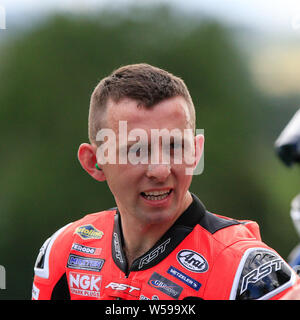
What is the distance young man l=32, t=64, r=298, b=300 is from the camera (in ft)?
5.84

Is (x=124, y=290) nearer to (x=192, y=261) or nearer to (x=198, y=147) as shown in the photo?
(x=192, y=261)

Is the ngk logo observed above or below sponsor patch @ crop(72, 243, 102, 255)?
below

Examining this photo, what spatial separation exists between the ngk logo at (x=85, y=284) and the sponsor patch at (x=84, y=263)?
0.10 feet

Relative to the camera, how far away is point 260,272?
1.72 metres

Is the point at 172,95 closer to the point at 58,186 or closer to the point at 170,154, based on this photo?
the point at 170,154

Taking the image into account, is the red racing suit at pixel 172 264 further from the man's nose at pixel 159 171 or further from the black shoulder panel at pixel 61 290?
the man's nose at pixel 159 171

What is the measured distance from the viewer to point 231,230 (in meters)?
1.94

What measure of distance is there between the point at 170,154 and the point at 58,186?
12070 mm

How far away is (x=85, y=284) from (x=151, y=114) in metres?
0.77

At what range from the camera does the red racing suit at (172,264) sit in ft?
5.70

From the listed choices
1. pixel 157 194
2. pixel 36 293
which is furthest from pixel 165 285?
pixel 36 293

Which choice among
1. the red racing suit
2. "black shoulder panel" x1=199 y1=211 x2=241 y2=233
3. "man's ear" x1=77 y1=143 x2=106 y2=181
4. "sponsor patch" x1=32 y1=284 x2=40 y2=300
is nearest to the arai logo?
the red racing suit

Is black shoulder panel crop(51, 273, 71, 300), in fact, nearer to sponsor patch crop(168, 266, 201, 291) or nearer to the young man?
the young man
